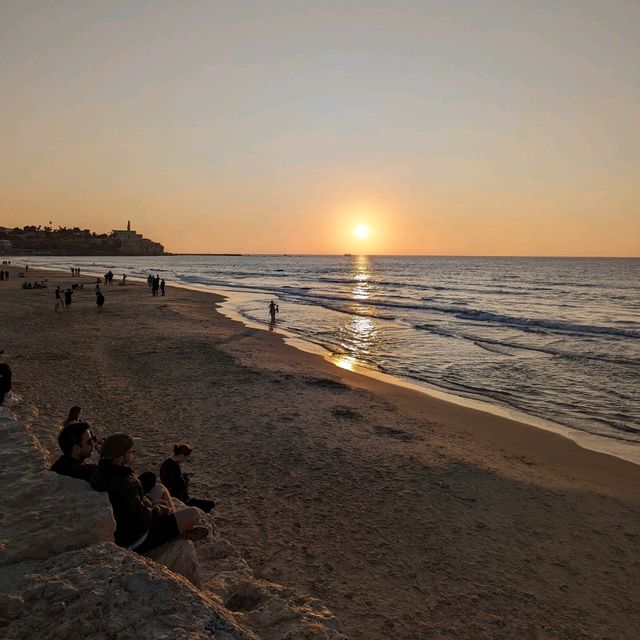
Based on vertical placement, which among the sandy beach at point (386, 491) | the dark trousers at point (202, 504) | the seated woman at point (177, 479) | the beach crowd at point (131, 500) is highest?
the beach crowd at point (131, 500)

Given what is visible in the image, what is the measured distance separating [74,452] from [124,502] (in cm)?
131

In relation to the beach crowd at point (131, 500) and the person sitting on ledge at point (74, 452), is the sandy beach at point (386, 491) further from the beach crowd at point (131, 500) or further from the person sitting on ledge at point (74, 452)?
the person sitting on ledge at point (74, 452)

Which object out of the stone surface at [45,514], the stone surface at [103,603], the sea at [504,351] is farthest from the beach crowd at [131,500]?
the sea at [504,351]

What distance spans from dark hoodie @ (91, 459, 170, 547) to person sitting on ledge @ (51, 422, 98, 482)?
0.56 m

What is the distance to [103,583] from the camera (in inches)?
138

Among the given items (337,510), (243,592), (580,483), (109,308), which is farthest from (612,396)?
(109,308)

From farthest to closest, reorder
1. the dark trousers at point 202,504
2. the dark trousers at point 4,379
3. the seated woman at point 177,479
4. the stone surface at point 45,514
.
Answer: the dark trousers at point 4,379
the dark trousers at point 202,504
the seated woman at point 177,479
the stone surface at point 45,514

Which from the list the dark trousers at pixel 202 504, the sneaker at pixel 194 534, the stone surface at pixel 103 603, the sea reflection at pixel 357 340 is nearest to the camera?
the stone surface at pixel 103 603

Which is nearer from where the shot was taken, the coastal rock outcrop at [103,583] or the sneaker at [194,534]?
the coastal rock outcrop at [103,583]

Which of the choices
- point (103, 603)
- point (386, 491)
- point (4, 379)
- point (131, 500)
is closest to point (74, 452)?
point (131, 500)

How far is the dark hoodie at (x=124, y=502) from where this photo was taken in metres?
4.63

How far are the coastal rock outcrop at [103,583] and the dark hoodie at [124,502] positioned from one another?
122mm

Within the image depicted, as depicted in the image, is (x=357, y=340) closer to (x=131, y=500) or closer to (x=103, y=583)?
(x=131, y=500)

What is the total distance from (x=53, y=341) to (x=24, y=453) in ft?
51.9
